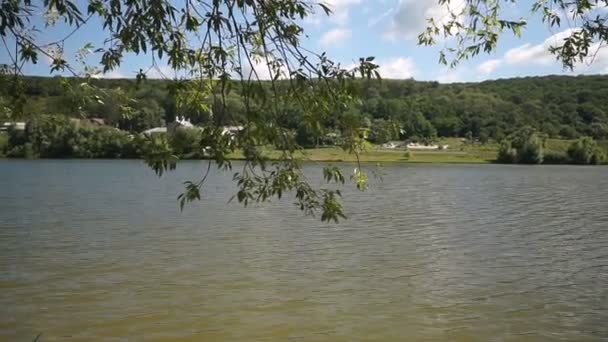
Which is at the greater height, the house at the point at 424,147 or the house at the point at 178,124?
the house at the point at 178,124

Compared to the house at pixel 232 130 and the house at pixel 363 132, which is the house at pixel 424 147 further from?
the house at pixel 232 130

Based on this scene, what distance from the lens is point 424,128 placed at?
164 m

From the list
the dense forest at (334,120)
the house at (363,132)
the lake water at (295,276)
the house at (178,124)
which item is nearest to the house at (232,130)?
the dense forest at (334,120)

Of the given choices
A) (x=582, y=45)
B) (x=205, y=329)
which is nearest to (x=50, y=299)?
(x=205, y=329)

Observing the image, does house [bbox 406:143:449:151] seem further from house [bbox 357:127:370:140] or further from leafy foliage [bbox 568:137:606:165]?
house [bbox 357:127:370:140]

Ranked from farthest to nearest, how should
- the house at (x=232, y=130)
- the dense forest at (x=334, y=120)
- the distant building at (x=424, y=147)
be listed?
the distant building at (x=424, y=147) < the dense forest at (x=334, y=120) < the house at (x=232, y=130)

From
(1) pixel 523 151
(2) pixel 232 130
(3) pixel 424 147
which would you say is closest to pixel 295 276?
(2) pixel 232 130

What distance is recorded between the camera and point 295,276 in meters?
17.6

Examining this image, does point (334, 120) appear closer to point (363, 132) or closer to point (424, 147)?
point (363, 132)

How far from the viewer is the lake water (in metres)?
12.9

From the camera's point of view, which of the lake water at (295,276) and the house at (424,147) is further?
the house at (424,147)

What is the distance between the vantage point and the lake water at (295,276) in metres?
12.9

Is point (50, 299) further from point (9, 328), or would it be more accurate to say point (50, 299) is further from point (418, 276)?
point (418, 276)

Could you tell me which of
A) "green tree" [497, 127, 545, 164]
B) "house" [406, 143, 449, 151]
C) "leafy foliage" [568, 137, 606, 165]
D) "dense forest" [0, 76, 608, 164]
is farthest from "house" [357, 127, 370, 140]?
"house" [406, 143, 449, 151]
